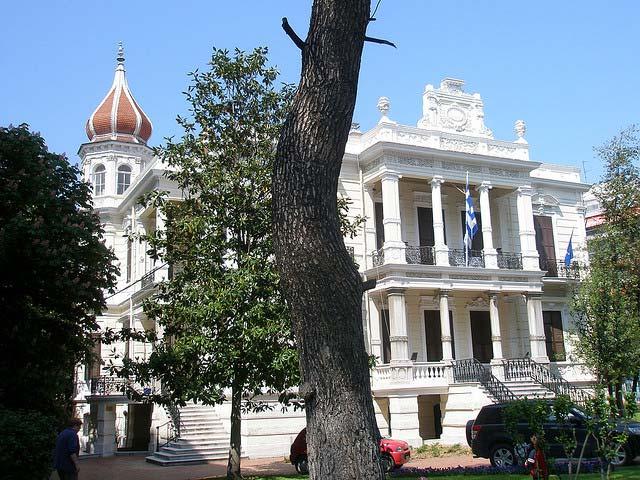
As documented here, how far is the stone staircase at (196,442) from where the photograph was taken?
20.9m

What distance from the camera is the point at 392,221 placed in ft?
81.6

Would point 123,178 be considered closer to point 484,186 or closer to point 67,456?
point 484,186

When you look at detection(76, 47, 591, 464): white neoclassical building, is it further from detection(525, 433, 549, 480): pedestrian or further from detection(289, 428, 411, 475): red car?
detection(525, 433, 549, 480): pedestrian

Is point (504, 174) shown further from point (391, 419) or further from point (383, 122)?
point (391, 419)

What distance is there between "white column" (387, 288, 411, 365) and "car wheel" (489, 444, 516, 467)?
7248mm

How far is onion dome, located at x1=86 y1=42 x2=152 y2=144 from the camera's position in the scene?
36.4 meters

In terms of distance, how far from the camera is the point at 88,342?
52.6 feet

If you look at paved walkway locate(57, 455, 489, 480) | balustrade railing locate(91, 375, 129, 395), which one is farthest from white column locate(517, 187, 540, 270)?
balustrade railing locate(91, 375, 129, 395)

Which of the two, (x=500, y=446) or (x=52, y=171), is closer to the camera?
(x=52, y=171)

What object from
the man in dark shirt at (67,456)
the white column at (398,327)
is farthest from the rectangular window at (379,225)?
the man in dark shirt at (67,456)

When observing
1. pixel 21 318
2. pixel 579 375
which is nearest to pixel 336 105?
pixel 21 318

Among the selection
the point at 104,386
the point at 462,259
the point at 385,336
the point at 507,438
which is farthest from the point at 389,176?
the point at 104,386

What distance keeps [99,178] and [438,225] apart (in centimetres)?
1863

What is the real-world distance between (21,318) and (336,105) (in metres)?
11.1
